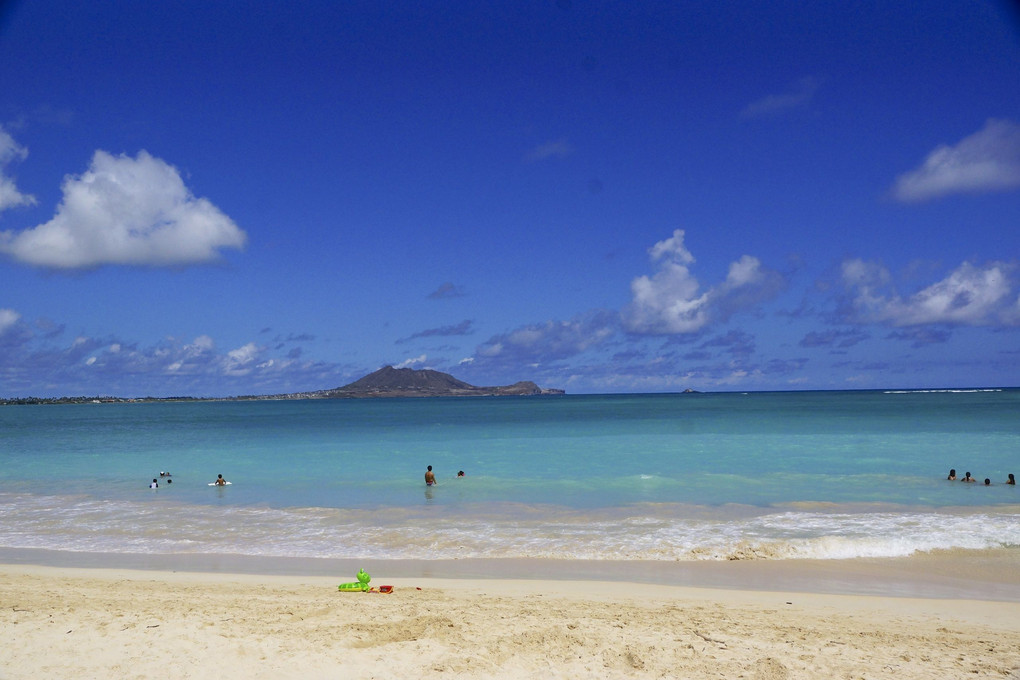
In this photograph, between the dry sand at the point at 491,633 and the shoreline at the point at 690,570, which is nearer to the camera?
the dry sand at the point at 491,633

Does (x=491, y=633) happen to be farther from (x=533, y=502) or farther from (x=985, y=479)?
(x=985, y=479)

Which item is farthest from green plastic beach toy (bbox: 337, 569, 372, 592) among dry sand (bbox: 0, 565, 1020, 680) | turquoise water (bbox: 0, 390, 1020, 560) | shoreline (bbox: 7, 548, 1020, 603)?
turquoise water (bbox: 0, 390, 1020, 560)

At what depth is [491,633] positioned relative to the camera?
25.3 ft

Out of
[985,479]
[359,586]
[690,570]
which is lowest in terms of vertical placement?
[690,570]

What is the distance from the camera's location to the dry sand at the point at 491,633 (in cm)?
679

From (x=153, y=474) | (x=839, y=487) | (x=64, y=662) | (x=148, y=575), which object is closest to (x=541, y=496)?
(x=839, y=487)

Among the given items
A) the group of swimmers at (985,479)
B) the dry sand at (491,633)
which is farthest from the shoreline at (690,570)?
the group of swimmers at (985,479)

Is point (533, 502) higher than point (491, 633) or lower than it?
lower

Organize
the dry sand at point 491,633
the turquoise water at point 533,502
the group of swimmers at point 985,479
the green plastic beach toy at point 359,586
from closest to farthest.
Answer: the dry sand at point 491,633 → the green plastic beach toy at point 359,586 → the turquoise water at point 533,502 → the group of swimmers at point 985,479

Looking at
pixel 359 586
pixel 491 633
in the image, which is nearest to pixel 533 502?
pixel 359 586

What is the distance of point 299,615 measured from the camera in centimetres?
832

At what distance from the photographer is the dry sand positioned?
679cm

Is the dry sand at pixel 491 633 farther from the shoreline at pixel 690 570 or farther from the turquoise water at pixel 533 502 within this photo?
the turquoise water at pixel 533 502

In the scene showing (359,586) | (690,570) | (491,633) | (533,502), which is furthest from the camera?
(533,502)
